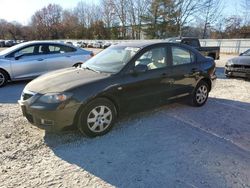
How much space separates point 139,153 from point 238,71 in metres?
7.13

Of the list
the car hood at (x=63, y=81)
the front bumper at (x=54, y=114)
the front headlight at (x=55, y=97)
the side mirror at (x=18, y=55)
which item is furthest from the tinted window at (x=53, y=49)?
the front headlight at (x=55, y=97)

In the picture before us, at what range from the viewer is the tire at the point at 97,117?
13.3 feet

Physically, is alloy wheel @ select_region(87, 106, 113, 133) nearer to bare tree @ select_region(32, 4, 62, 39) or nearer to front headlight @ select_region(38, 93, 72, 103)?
front headlight @ select_region(38, 93, 72, 103)

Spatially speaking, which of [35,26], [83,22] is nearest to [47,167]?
[83,22]

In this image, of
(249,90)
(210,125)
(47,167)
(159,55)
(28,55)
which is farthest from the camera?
(28,55)

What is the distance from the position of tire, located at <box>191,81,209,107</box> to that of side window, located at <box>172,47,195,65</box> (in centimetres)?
64

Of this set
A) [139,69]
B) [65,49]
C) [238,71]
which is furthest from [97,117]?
[238,71]

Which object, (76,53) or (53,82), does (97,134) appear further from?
(76,53)

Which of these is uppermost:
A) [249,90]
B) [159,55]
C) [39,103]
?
[159,55]

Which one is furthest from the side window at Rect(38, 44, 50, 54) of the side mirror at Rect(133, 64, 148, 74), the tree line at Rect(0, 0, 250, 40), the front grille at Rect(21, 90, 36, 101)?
the tree line at Rect(0, 0, 250, 40)

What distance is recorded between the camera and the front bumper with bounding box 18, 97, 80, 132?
3.83m

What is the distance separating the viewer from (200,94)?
19.4 ft

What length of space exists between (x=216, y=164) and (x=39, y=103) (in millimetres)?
2722

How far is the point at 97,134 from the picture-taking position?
4.25 meters
